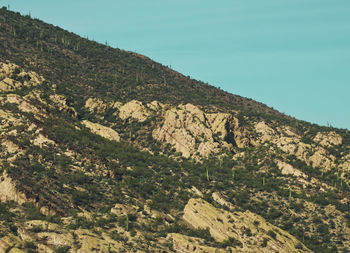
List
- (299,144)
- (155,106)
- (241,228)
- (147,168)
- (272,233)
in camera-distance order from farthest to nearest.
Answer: (155,106), (299,144), (147,168), (241,228), (272,233)

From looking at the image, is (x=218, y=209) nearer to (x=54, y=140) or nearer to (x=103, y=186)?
(x=103, y=186)

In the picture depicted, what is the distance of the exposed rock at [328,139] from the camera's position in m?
99.6

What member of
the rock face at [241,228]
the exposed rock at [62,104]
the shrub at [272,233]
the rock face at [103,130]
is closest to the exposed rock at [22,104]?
the exposed rock at [62,104]

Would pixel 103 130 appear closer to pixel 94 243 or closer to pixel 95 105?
pixel 95 105

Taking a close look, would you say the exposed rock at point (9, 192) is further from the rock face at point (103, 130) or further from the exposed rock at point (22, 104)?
the rock face at point (103, 130)

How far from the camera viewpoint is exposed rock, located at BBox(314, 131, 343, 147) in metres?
99.6

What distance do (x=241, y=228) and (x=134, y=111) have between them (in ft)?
182

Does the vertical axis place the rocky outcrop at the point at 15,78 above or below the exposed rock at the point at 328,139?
below

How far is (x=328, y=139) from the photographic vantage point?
102 metres

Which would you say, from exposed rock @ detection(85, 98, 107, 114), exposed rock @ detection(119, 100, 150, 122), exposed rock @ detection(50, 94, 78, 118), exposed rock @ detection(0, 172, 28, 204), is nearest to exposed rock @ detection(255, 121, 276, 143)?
exposed rock @ detection(119, 100, 150, 122)

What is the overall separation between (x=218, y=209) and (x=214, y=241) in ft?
29.7

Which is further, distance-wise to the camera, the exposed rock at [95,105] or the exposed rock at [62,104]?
the exposed rock at [95,105]

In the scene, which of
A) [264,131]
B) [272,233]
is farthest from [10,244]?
[264,131]

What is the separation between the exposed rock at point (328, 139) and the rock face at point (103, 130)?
52209 mm
